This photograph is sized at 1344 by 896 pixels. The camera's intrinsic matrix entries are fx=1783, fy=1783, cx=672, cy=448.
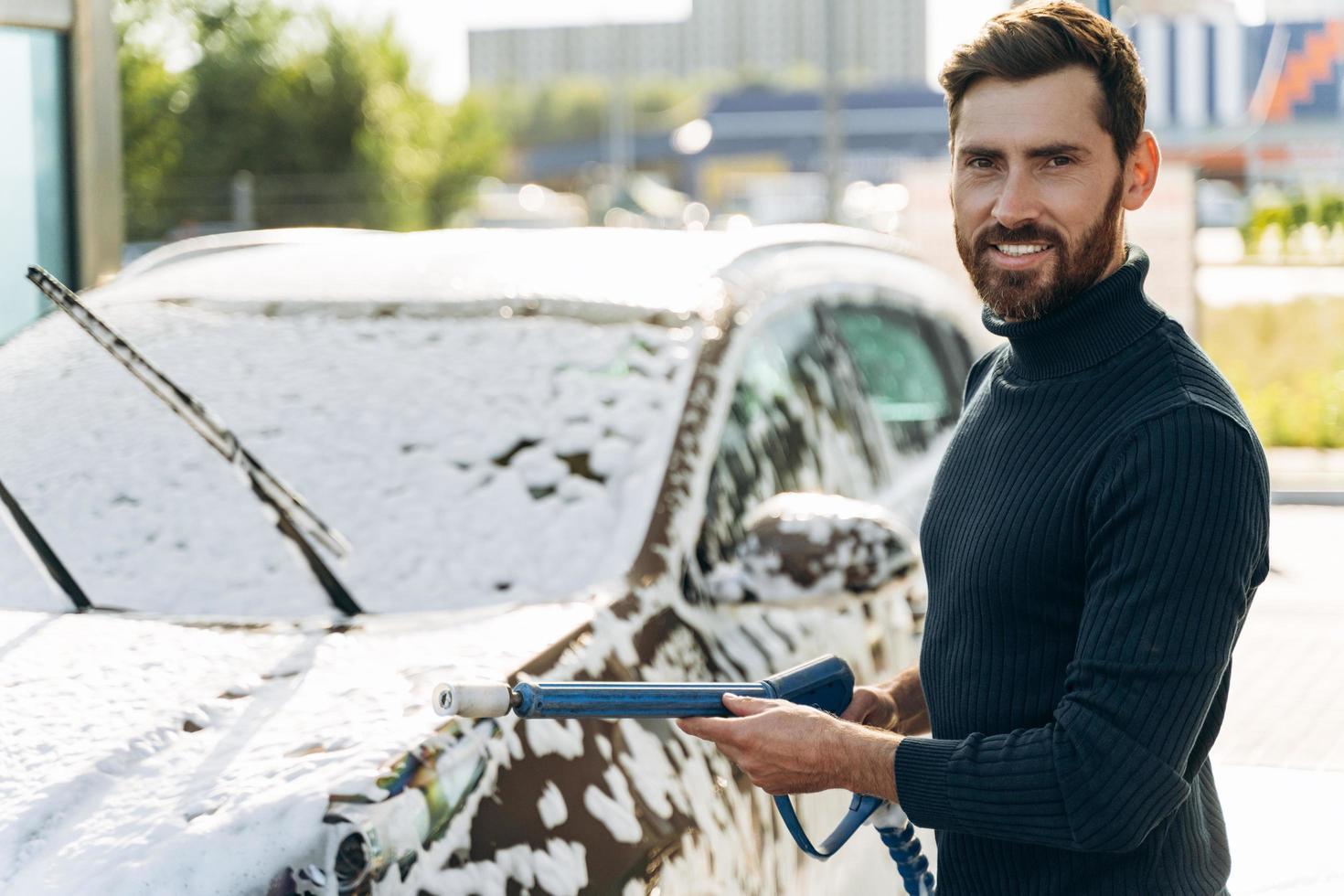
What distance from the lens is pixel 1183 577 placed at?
5.08ft

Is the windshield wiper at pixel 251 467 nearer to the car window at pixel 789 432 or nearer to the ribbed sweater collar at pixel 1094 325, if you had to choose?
the car window at pixel 789 432

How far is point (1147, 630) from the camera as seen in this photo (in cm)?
155

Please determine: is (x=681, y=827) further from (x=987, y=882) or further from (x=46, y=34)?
(x=46, y=34)

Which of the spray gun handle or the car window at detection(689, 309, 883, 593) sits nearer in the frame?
the spray gun handle

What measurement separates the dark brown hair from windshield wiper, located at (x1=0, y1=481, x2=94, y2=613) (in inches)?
58.2

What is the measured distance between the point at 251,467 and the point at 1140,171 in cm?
133

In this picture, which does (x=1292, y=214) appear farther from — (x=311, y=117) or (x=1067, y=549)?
(x=311, y=117)

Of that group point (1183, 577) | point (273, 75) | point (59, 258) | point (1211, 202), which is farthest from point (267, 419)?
point (1211, 202)

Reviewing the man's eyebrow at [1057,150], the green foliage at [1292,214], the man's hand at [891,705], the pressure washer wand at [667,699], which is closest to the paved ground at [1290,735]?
the man's hand at [891,705]

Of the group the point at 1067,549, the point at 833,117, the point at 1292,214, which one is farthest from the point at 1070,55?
the point at 1292,214

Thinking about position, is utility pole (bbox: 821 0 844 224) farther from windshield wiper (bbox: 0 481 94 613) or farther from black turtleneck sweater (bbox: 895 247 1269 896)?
black turtleneck sweater (bbox: 895 247 1269 896)

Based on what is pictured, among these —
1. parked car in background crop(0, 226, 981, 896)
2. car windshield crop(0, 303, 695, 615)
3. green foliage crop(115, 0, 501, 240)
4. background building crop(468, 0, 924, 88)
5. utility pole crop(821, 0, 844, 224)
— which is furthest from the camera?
background building crop(468, 0, 924, 88)

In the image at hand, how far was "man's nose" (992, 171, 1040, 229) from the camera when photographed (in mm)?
1735

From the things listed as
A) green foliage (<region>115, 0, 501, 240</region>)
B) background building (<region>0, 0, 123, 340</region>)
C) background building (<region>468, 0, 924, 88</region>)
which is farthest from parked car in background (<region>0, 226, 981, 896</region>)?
background building (<region>468, 0, 924, 88</region>)
